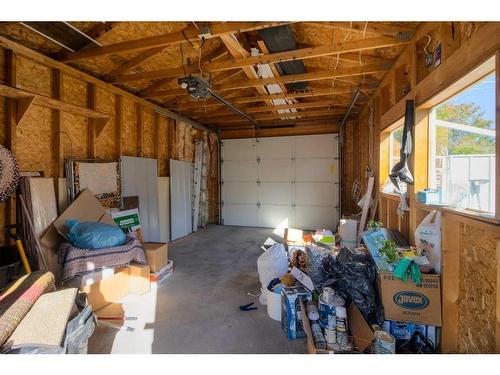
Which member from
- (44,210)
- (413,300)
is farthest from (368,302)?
(44,210)

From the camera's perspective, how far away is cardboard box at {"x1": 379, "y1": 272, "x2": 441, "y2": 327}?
6.13 feet

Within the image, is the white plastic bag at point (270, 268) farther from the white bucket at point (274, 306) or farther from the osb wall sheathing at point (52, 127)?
the osb wall sheathing at point (52, 127)

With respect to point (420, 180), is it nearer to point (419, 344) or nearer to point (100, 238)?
point (419, 344)

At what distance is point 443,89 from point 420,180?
937mm

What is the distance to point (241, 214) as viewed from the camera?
23.8ft

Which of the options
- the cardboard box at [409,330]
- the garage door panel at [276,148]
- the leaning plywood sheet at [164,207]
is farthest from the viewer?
the garage door panel at [276,148]

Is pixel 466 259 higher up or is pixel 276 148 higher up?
pixel 276 148

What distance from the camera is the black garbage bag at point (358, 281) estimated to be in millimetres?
2031

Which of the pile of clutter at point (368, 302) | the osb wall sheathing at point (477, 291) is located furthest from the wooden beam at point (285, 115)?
the osb wall sheathing at point (477, 291)

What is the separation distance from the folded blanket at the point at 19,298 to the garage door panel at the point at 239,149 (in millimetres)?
5695

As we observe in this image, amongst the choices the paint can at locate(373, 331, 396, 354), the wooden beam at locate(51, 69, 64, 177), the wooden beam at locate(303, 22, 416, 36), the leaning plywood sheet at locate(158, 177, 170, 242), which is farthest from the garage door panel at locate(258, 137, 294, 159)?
the paint can at locate(373, 331, 396, 354)

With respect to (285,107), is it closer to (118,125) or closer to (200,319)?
(118,125)

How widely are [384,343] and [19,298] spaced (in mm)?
2536

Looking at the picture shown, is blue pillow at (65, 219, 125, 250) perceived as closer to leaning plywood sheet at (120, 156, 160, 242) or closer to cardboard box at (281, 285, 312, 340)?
leaning plywood sheet at (120, 156, 160, 242)
